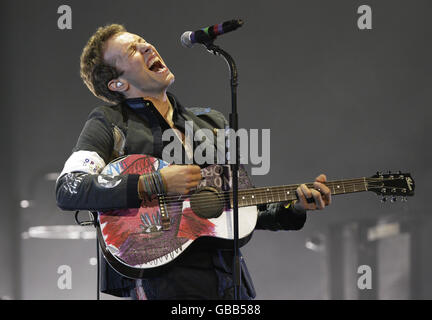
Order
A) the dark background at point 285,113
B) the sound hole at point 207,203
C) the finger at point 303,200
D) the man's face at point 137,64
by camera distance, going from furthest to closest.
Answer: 1. the dark background at point 285,113
2. the man's face at point 137,64
3. the finger at point 303,200
4. the sound hole at point 207,203

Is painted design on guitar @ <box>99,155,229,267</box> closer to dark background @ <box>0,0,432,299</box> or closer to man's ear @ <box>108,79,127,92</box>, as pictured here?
man's ear @ <box>108,79,127,92</box>

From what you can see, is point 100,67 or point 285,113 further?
point 285,113

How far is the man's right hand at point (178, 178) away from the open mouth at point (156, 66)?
1.94ft

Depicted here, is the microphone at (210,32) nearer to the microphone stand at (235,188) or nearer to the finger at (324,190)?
the microphone stand at (235,188)

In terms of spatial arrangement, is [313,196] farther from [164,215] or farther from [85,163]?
[85,163]

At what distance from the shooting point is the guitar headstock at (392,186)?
2.26 m

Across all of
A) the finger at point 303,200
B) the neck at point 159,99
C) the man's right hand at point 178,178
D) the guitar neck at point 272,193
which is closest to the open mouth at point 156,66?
the neck at point 159,99

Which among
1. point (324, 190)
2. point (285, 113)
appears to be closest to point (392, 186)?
point (324, 190)

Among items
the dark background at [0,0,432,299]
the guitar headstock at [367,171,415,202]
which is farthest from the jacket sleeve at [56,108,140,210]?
the dark background at [0,0,432,299]

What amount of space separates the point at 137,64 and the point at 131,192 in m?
0.71

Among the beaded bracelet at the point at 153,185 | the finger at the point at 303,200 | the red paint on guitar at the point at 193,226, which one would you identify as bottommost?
the red paint on guitar at the point at 193,226

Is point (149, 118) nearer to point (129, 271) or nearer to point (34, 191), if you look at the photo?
point (129, 271)

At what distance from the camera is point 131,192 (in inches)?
70.6

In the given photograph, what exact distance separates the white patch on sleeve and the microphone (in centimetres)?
60
